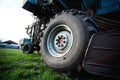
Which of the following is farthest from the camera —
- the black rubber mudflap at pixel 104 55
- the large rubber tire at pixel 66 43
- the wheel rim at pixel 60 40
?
the wheel rim at pixel 60 40

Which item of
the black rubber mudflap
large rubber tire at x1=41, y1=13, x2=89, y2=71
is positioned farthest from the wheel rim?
the black rubber mudflap

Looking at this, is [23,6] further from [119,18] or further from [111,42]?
[111,42]

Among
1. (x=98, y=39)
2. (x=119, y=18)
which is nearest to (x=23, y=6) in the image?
(x=119, y=18)

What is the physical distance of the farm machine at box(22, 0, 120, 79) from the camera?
2.02 meters

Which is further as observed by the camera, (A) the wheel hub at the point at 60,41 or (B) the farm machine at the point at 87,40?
(A) the wheel hub at the point at 60,41

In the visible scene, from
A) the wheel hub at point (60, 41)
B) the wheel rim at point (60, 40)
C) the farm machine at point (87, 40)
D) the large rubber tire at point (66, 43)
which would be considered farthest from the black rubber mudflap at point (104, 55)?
the wheel hub at point (60, 41)

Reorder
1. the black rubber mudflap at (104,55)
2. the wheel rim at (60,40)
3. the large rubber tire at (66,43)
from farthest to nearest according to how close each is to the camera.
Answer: the wheel rim at (60,40), the large rubber tire at (66,43), the black rubber mudflap at (104,55)

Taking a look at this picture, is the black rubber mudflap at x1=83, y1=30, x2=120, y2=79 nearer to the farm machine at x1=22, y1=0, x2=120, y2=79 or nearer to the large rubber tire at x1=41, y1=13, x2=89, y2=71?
the farm machine at x1=22, y1=0, x2=120, y2=79

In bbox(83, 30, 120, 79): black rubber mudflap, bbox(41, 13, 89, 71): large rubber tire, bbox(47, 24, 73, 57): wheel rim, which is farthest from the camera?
bbox(47, 24, 73, 57): wheel rim

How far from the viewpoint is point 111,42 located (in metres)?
2.05

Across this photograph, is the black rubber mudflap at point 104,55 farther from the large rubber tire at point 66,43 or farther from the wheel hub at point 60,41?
the wheel hub at point 60,41

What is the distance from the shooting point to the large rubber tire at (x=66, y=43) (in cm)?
227

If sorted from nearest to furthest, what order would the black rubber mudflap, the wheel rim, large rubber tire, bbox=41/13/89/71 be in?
the black rubber mudflap < large rubber tire, bbox=41/13/89/71 < the wheel rim

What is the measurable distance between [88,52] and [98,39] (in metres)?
0.25
